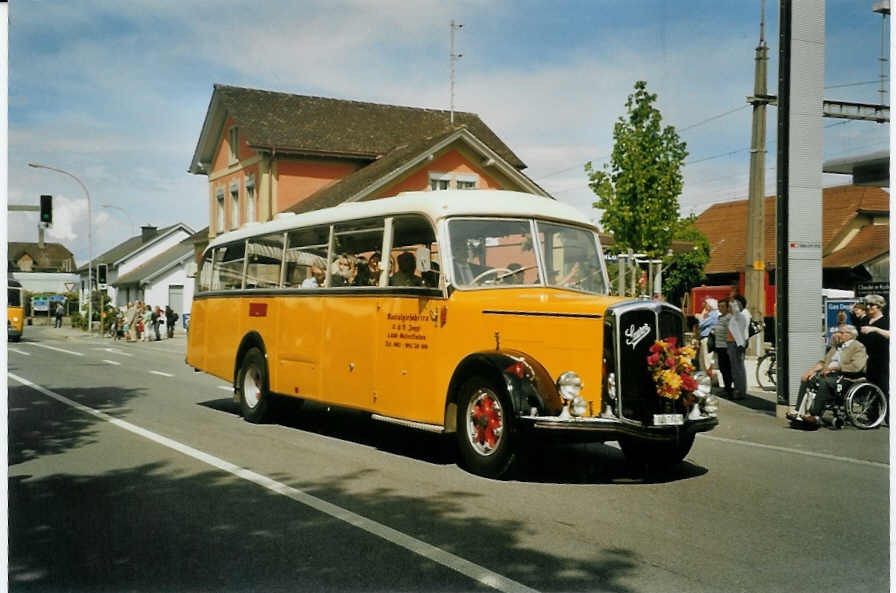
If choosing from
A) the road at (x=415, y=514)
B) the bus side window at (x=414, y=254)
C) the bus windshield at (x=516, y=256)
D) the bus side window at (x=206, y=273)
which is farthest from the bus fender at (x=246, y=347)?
the bus windshield at (x=516, y=256)

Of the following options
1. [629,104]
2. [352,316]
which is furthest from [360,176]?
[352,316]

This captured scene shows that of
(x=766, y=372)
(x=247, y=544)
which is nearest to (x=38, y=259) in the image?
(x=247, y=544)

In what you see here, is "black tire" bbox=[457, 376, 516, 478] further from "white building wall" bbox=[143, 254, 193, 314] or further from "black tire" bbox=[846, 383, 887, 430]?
"white building wall" bbox=[143, 254, 193, 314]

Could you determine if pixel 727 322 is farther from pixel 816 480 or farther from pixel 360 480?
pixel 360 480

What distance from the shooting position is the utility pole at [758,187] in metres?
21.0

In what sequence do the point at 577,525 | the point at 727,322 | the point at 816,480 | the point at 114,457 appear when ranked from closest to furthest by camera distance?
the point at 577,525
the point at 816,480
the point at 114,457
the point at 727,322

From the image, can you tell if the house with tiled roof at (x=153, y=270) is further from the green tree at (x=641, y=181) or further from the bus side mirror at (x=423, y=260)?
the bus side mirror at (x=423, y=260)

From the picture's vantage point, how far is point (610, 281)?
955 centimetres

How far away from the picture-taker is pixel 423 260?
29.1 ft

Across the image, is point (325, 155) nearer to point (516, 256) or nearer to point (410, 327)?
point (410, 327)

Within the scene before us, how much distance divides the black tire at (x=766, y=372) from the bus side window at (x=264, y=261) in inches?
374

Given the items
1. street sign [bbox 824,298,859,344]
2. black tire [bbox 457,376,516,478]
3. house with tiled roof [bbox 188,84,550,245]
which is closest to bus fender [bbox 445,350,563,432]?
black tire [bbox 457,376,516,478]

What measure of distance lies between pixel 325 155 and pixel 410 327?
2810cm

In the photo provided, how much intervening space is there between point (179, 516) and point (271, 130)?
101 feet
